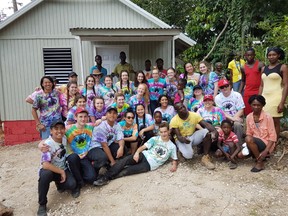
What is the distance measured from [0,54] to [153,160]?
6.63 meters

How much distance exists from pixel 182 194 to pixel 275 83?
2.57m

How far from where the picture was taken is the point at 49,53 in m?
9.23

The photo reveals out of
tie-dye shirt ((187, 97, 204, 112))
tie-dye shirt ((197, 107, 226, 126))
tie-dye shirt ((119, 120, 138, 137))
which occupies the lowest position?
tie-dye shirt ((119, 120, 138, 137))

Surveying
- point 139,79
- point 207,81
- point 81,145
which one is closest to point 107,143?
point 81,145

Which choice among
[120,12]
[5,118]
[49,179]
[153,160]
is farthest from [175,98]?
[5,118]

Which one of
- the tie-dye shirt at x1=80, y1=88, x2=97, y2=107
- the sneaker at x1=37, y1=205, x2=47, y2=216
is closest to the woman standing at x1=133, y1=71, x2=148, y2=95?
the tie-dye shirt at x1=80, y1=88, x2=97, y2=107

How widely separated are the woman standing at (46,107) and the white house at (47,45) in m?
3.58

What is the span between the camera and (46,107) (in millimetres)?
5652

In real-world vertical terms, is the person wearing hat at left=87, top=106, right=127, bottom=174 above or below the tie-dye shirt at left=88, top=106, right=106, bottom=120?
below

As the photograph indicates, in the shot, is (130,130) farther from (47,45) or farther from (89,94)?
(47,45)

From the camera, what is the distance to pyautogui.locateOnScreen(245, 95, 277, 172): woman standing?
15.6 ft

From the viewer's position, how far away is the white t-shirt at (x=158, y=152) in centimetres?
510

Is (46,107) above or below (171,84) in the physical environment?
below

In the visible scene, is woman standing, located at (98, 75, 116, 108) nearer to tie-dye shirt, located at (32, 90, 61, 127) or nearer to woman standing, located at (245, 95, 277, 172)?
tie-dye shirt, located at (32, 90, 61, 127)
